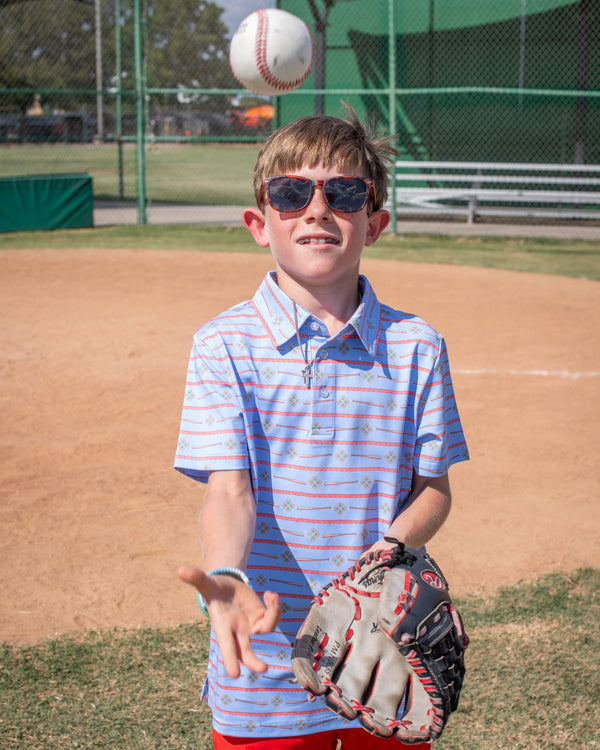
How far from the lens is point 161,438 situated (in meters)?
5.02

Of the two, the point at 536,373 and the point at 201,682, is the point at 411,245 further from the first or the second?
the point at 201,682

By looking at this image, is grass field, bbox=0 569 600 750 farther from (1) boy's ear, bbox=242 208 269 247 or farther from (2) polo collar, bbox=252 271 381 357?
(1) boy's ear, bbox=242 208 269 247

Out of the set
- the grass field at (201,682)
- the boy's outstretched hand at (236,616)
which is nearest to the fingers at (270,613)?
the boy's outstretched hand at (236,616)

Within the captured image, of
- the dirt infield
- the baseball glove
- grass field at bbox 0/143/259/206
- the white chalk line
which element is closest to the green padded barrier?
grass field at bbox 0/143/259/206

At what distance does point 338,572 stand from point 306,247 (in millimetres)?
669

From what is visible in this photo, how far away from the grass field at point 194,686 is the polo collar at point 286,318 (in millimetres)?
1455

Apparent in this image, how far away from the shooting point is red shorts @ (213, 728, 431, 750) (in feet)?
5.69

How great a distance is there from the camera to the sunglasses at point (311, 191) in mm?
1726

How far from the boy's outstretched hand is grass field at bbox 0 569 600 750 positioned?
1.46 m

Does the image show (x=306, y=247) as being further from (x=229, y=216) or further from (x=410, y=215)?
(x=410, y=215)

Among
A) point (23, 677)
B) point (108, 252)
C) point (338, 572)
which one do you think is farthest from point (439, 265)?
point (338, 572)

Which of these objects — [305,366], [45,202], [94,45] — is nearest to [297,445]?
[305,366]

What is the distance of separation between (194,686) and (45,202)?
11.7 m

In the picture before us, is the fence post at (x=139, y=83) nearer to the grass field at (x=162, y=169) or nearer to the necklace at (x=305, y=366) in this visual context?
the grass field at (x=162, y=169)
